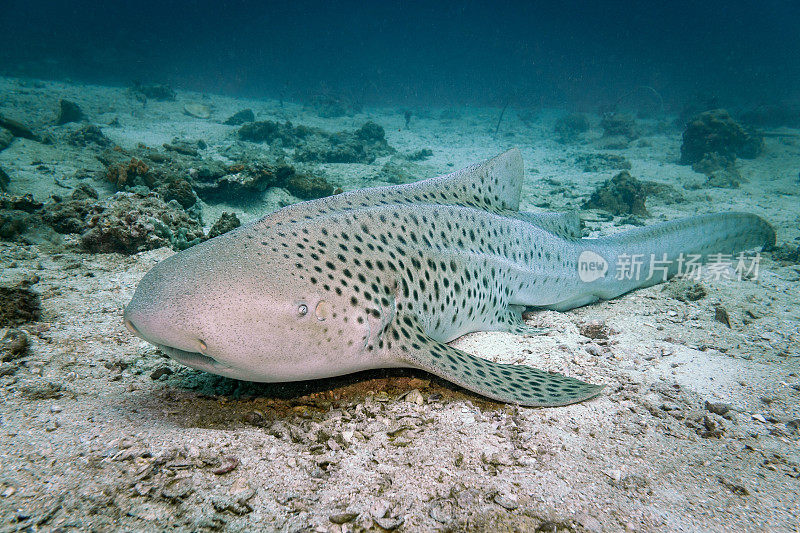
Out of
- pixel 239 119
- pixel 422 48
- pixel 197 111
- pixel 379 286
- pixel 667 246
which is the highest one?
pixel 422 48

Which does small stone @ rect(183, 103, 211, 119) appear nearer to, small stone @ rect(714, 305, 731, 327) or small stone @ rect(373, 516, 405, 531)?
small stone @ rect(714, 305, 731, 327)

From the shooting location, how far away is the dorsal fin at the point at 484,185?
438cm

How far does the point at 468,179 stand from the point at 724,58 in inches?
3548

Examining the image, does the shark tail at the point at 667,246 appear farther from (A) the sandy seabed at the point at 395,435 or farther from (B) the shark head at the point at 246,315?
(B) the shark head at the point at 246,315

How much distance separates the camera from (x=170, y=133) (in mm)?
16719

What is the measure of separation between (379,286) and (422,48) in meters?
148

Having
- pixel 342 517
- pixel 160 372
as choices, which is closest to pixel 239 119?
pixel 160 372

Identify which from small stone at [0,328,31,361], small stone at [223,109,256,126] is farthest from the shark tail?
small stone at [223,109,256,126]

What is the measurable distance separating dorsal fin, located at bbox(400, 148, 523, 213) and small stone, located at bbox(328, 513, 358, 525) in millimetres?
3094

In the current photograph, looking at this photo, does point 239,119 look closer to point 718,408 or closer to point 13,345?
point 13,345

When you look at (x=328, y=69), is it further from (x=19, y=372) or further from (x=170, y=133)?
(x=19, y=372)

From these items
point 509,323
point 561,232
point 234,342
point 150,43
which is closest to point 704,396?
point 509,323

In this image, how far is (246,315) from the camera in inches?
89.2

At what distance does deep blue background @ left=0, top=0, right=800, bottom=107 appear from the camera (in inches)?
1678
